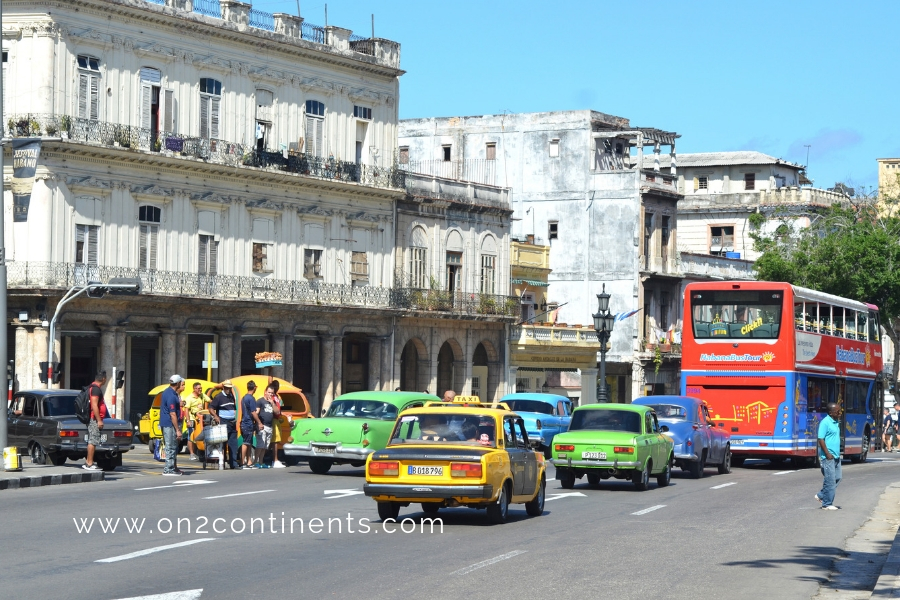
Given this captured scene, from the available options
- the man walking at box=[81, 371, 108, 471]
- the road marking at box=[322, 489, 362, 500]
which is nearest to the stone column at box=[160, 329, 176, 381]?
the man walking at box=[81, 371, 108, 471]

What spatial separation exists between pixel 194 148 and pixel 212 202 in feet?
6.55

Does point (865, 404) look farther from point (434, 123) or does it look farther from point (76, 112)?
point (434, 123)

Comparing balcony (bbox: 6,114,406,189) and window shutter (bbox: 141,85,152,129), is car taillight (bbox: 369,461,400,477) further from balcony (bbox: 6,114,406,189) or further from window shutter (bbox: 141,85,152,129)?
window shutter (bbox: 141,85,152,129)

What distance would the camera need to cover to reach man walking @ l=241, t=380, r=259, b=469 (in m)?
30.8

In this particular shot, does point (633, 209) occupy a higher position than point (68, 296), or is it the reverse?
point (633, 209)

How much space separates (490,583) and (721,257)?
66.5m

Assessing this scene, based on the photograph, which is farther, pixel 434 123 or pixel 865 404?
pixel 434 123

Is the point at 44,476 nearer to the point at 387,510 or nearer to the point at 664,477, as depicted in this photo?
the point at 387,510

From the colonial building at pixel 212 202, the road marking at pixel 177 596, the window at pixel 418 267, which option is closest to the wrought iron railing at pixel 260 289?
the colonial building at pixel 212 202

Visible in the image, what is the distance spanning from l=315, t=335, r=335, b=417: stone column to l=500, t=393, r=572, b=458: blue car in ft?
49.5

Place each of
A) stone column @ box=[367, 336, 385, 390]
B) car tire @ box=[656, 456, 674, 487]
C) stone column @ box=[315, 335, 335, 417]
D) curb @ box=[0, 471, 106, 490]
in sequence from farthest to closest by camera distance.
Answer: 1. stone column @ box=[367, 336, 385, 390]
2. stone column @ box=[315, 335, 335, 417]
3. car tire @ box=[656, 456, 674, 487]
4. curb @ box=[0, 471, 106, 490]

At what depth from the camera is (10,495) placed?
75.5 feet

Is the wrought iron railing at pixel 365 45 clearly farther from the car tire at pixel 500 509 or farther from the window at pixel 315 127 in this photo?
the car tire at pixel 500 509

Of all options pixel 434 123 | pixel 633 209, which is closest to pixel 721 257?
pixel 633 209
